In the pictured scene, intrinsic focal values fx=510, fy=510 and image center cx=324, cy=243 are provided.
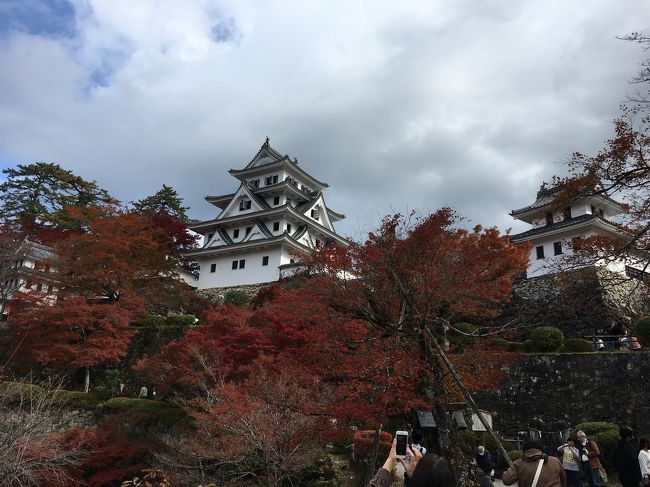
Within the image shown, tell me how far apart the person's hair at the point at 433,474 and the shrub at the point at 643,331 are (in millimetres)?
20460

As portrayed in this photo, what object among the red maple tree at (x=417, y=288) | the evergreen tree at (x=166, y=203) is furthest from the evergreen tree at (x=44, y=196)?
the red maple tree at (x=417, y=288)

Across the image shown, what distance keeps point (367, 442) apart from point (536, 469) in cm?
957

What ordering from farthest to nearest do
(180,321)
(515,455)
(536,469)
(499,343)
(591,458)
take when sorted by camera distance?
(180,321) → (499,343) → (515,455) → (591,458) → (536,469)

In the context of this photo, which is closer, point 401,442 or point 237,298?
point 401,442

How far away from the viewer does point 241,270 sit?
37.3 m

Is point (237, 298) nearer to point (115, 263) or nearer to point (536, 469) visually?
point (115, 263)

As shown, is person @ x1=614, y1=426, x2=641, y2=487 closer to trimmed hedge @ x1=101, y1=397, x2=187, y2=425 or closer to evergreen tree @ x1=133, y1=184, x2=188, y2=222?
trimmed hedge @ x1=101, y1=397, x2=187, y2=425

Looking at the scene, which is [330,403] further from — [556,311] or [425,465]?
[556,311]

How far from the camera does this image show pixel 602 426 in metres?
16.8

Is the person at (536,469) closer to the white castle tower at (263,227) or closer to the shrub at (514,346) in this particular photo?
the shrub at (514,346)

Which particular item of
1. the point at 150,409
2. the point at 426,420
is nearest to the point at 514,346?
the point at 426,420

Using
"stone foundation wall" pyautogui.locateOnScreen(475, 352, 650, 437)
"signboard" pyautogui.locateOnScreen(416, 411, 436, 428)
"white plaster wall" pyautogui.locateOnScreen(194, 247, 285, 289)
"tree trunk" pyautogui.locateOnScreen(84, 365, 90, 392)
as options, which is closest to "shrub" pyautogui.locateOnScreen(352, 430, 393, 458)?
"signboard" pyautogui.locateOnScreen(416, 411, 436, 428)

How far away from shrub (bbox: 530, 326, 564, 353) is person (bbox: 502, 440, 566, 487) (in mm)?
18083

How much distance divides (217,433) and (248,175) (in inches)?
1273
